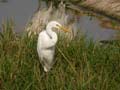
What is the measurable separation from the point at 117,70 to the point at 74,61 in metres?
0.45

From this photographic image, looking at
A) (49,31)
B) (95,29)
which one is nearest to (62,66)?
(49,31)

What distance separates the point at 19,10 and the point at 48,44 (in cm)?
422

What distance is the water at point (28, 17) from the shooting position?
8047 millimetres

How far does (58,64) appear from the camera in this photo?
17.0 feet

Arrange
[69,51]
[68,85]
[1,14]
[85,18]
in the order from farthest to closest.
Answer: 1. [85,18]
2. [1,14]
3. [69,51]
4. [68,85]

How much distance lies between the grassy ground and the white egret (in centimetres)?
9

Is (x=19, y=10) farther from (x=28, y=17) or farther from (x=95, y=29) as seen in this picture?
Answer: (x=95, y=29)

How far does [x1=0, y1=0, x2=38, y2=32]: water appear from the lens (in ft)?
27.2

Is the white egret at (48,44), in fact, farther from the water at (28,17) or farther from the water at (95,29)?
the water at (95,29)

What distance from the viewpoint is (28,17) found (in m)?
8.50

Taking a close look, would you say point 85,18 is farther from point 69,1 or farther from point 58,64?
point 58,64

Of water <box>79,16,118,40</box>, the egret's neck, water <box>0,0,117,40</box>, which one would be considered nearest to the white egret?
the egret's neck

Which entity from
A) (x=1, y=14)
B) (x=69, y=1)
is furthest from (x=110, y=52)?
(x=69, y=1)

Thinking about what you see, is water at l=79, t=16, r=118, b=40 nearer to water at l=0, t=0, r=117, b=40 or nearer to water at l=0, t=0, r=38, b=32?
water at l=0, t=0, r=117, b=40
